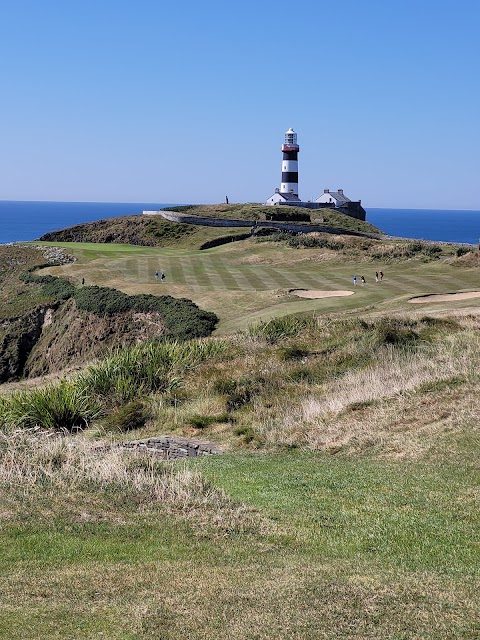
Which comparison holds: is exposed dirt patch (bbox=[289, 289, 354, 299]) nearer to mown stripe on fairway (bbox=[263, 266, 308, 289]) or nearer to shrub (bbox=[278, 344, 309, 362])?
mown stripe on fairway (bbox=[263, 266, 308, 289])

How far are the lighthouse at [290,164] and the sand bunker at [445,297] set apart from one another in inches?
2849

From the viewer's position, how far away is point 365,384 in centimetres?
1827

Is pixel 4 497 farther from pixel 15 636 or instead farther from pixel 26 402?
pixel 26 402

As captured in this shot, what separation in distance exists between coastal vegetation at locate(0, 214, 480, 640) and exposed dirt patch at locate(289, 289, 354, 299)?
938 cm

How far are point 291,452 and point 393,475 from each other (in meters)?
3.09

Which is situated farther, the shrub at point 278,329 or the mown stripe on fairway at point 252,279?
the mown stripe on fairway at point 252,279

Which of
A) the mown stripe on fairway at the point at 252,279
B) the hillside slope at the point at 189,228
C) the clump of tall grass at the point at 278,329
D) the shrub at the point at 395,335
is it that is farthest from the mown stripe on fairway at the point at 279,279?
the hillside slope at the point at 189,228

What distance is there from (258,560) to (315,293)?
104ft

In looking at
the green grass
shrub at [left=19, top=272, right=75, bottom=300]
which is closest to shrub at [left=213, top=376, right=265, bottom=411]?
the green grass

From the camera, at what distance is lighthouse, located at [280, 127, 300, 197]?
105250 millimetres

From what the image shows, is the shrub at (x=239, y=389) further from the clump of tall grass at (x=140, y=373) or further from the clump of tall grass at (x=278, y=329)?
the clump of tall grass at (x=278, y=329)

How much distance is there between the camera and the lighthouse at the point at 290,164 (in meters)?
105

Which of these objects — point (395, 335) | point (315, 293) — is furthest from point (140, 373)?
point (315, 293)

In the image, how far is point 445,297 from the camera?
3494 centimetres
